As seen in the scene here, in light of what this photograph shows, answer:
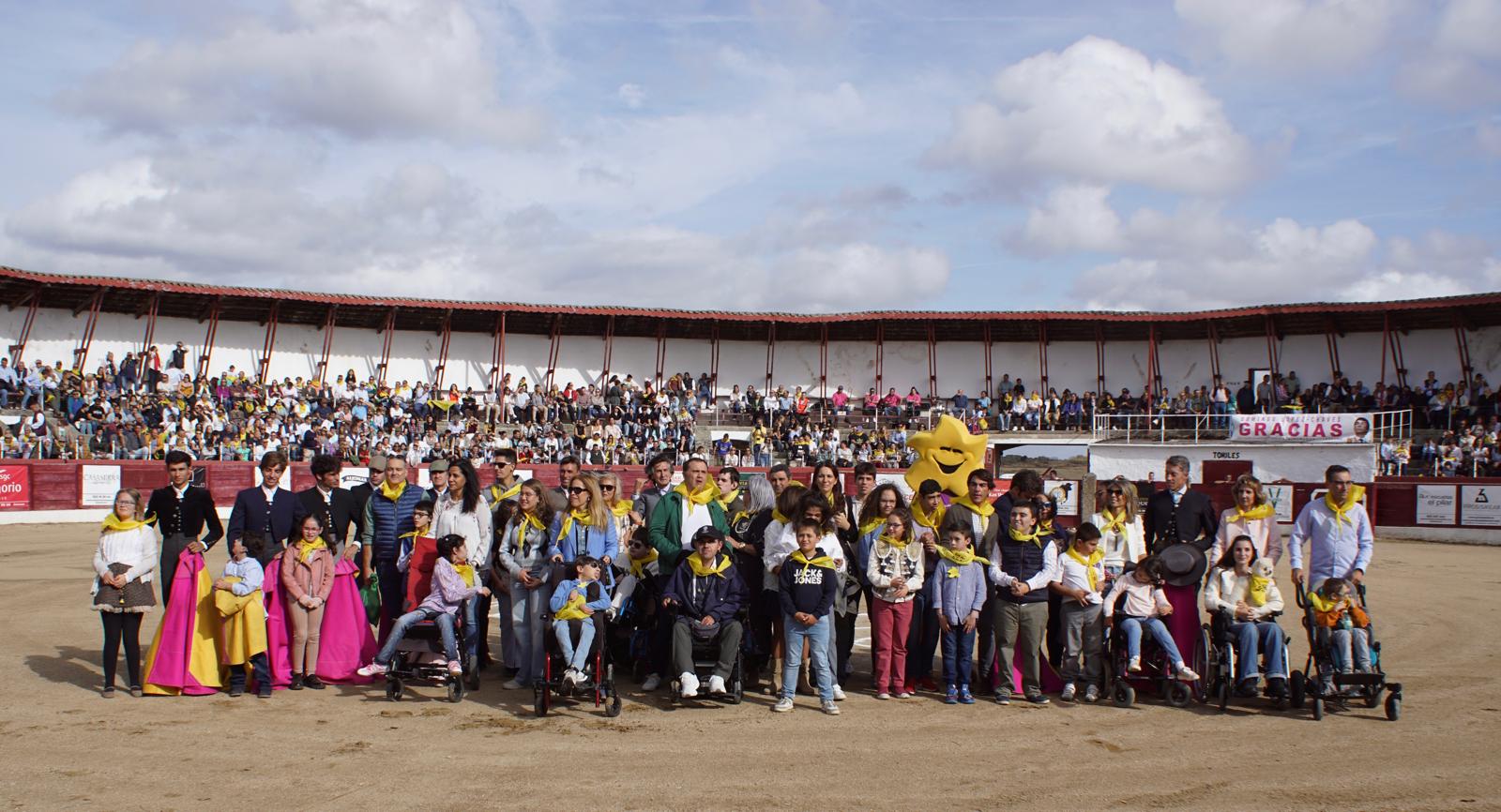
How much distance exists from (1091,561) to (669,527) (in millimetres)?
3360

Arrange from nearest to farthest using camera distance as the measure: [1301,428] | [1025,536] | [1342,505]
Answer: [1025,536] < [1342,505] < [1301,428]

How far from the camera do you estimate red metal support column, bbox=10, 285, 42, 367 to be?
31.1 metres

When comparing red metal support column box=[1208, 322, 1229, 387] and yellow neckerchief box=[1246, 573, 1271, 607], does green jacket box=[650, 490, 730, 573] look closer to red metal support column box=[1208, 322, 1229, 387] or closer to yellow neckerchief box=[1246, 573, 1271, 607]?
yellow neckerchief box=[1246, 573, 1271, 607]

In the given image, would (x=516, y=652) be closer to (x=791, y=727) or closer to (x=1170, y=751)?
(x=791, y=727)

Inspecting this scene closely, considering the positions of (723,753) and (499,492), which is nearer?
(723,753)

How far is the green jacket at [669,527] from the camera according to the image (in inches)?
351

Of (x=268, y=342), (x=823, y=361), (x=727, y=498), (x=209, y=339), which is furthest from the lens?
(x=823, y=361)

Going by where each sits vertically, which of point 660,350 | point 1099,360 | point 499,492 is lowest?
point 499,492

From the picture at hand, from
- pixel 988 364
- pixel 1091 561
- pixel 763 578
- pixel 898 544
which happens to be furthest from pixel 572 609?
pixel 988 364

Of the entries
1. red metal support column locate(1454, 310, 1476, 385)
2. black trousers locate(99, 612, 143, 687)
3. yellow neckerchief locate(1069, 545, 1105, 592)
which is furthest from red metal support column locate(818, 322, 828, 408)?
black trousers locate(99, 612, 143, 687)

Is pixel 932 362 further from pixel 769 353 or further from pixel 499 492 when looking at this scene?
pixel 499 492

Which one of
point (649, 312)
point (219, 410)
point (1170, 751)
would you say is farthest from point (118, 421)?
point (1170, 751)

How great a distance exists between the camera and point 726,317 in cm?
3769

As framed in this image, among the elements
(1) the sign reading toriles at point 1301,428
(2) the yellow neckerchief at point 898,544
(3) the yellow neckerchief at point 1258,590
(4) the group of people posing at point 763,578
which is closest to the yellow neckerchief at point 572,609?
(4) the group of people posing at point 763,578
